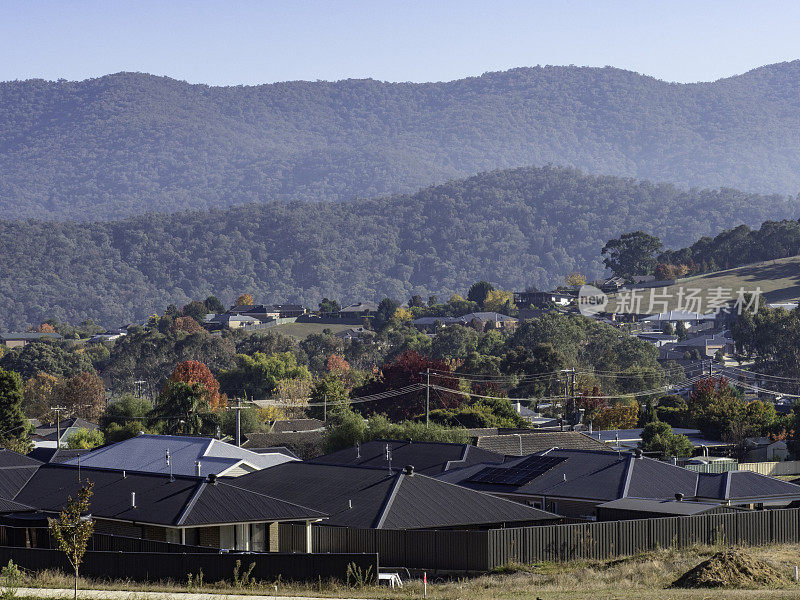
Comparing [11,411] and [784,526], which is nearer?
[784,526]

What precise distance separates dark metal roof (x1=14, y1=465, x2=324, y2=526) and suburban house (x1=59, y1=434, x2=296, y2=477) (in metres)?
6.78

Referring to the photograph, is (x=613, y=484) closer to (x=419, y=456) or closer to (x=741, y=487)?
(x=741, y=487)

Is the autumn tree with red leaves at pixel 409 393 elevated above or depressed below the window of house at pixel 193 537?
below

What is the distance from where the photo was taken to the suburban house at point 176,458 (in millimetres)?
52281

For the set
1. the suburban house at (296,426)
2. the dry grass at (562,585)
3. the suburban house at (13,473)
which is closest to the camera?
the dry grass at (562,585)

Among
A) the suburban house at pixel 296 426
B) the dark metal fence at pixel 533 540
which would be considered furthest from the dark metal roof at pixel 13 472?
the suburban house at pixel 296 426

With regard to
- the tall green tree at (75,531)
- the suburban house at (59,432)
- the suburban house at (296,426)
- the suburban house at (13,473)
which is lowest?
the suburban house at (59,432)

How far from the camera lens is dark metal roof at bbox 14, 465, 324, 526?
3853cm

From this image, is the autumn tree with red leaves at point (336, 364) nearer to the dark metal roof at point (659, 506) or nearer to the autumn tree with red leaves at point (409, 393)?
the autumn tree with red leaves at point (409, 393)

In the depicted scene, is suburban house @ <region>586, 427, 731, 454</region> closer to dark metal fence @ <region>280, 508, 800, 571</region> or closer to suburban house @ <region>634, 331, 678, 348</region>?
dark metal fence @ <region>280, 508, 800, 571</region>

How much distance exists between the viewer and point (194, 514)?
38.4m

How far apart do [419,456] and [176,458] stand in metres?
12.1

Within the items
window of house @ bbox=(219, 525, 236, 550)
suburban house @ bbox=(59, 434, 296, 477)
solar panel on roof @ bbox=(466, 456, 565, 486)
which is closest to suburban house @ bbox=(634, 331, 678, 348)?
solar panel on roof @ bbox=(466, 456, 565, 486)

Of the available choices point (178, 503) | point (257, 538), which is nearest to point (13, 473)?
point (178, 503)
